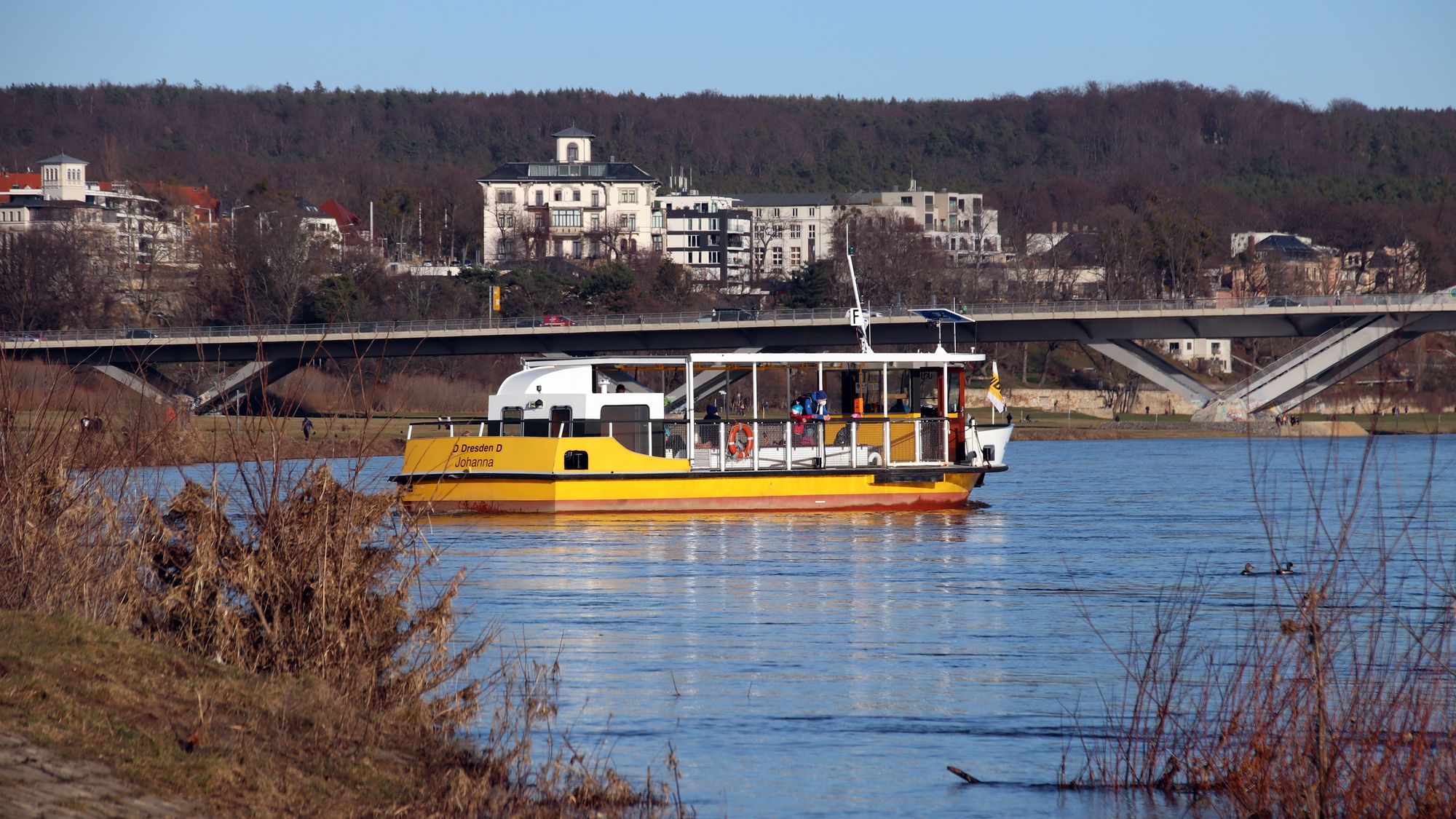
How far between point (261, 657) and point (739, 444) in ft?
69.8

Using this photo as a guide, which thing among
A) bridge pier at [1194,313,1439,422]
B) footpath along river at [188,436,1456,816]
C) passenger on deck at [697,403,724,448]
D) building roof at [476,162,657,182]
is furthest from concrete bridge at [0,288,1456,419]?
building roof at [476,162,657,182]

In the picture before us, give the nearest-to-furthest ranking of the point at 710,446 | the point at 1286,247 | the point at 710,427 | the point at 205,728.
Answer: the point at 205,728
the point at 710,446
the point at 710,427
the point at 1286,247

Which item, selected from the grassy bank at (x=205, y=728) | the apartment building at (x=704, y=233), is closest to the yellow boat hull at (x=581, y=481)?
the grassy bank at (x=205, y=728)

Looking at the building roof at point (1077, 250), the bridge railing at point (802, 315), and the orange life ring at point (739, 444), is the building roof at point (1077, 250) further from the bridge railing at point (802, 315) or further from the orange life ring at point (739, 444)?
the orange life ring at point (739, 444)

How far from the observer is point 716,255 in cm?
16925

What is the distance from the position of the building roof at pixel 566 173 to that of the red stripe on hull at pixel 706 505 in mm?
127743

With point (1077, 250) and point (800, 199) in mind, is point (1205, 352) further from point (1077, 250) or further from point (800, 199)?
point (800, 199)

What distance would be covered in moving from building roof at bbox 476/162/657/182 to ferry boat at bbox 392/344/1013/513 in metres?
126

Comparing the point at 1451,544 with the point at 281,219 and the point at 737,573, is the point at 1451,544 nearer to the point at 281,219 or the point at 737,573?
the point at 737,573

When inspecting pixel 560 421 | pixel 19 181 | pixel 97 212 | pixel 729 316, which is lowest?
pixel 560 421

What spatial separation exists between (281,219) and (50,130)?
10925cm

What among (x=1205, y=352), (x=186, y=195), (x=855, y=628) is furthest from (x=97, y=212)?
(x=855, y=628)

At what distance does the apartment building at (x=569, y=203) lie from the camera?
156 meters

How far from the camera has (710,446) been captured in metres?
32.8
